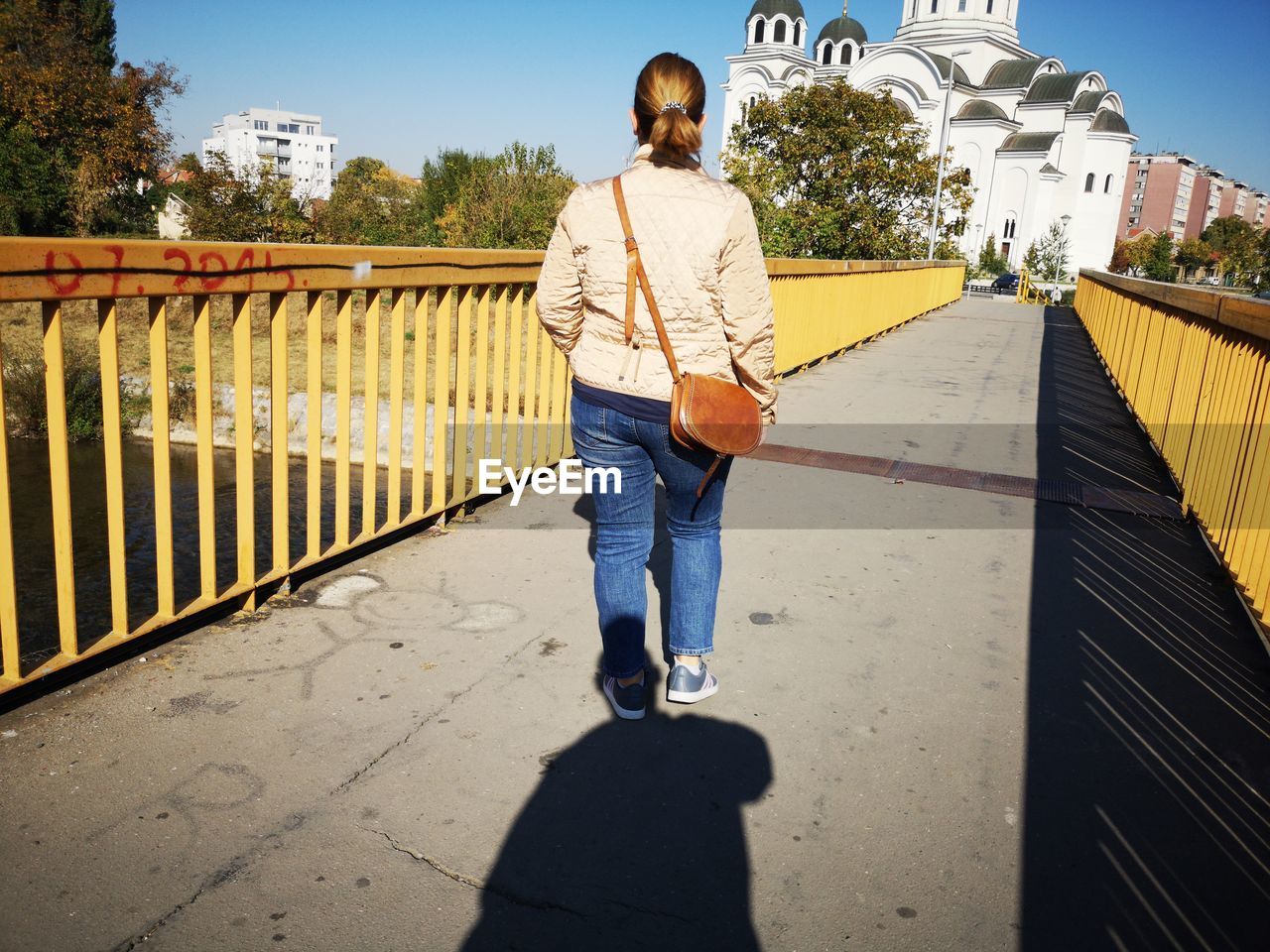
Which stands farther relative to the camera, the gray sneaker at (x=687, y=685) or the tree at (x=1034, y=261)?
the tree at (x=1034, y=261)

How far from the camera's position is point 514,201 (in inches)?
1025

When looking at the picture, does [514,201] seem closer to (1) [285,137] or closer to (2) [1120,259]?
(2) [1120,259]

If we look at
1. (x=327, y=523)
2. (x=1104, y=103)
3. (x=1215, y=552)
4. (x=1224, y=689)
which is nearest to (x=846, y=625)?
(x=1224, y=689)

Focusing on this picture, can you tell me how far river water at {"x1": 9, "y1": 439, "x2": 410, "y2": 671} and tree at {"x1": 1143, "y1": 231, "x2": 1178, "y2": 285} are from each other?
8811cm

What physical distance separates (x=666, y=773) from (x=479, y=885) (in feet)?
2.24

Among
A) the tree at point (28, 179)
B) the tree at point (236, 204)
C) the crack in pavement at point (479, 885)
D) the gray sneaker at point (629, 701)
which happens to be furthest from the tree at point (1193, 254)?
the crack in pavement at point (479, 885)

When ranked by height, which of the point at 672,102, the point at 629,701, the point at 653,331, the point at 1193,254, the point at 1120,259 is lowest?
the point at 629,701

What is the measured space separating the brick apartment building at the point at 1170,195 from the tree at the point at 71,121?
149254mm

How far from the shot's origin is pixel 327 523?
Result: 609 centimetres

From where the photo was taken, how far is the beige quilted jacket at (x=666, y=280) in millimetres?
2734

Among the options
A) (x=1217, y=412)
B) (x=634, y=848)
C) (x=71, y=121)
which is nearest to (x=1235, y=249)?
(x=71, y=121)

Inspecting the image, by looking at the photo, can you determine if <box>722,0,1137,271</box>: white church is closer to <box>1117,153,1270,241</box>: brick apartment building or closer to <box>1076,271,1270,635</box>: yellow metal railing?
<box>1076,271,1270,635</box>: yellow metal railing

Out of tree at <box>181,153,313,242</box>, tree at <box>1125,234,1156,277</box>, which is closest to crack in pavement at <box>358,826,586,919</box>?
tree at <box>181,153,313,242</box>

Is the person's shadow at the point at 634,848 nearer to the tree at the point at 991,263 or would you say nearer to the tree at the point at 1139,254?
the tree at the point at 991,263
